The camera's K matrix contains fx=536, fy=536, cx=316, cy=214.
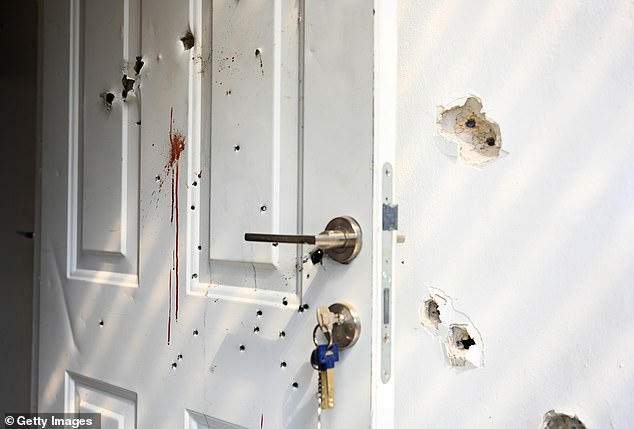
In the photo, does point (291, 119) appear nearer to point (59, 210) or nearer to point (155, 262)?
point (155, 262)

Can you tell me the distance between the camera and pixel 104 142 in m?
1.08

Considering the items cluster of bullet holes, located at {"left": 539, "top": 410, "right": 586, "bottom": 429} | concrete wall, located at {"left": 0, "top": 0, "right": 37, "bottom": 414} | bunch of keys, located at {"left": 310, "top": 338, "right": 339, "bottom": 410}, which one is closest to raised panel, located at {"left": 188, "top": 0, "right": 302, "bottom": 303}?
bunch of keys, located at {"left": 310, "top": 338, "right": 339, "bottom": 410}

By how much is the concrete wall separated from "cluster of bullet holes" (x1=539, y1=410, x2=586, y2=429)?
1.45 metres

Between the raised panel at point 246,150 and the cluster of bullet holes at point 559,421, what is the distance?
38 cm

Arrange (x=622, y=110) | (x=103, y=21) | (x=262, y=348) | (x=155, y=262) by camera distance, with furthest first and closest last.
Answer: (x=103, y=21) < (x=155, y=262) < (x=262, y=348) < (x=622, y=110)

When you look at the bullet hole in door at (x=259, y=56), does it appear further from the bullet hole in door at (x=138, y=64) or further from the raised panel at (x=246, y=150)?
the bullet hole in door at (x=138, y=64)

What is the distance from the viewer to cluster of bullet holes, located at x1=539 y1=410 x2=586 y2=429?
27.9 inches

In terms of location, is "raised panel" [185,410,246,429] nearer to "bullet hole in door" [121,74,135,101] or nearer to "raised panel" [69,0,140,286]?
"raised panel" [69,0,140,286]

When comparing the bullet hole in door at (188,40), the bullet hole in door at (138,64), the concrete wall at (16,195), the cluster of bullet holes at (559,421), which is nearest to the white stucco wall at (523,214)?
the cluster of bullet holes at (559,421)

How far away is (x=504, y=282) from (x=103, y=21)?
0.92 metres

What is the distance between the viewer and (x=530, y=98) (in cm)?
75

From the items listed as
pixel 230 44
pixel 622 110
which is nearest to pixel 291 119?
pixel 230 44

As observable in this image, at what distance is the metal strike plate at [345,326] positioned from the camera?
0.68 metres

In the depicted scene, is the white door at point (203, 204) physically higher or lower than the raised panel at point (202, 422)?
higher
